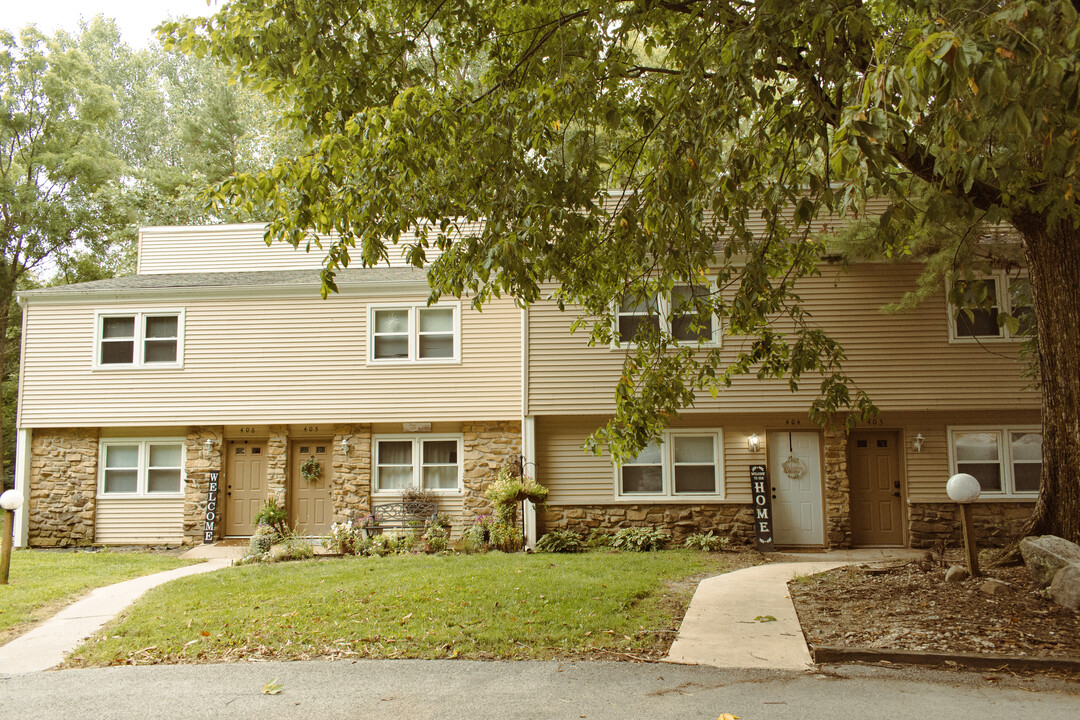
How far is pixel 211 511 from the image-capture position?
1403cm

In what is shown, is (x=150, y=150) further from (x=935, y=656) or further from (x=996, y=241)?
(x=935, y=656)

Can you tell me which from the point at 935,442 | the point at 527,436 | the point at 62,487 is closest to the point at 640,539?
the point at 527,436

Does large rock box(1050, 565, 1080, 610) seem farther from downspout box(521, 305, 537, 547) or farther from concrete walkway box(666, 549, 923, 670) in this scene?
downspout box(521, 305, 537, 547)

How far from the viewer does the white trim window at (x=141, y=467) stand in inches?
573

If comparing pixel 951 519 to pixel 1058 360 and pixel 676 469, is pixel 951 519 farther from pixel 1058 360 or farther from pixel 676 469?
pixel 1058 360

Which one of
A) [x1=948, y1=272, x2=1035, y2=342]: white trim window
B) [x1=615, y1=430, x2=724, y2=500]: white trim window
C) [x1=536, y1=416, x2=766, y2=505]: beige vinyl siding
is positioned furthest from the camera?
[x1=615, y1=430, x2=724, y2=500]: white trim window

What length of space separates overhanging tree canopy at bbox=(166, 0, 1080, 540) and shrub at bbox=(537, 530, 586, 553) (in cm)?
491

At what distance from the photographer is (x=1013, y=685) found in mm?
4961

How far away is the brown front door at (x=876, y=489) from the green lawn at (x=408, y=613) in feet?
12.5

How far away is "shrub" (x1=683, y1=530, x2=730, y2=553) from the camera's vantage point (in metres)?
12.5

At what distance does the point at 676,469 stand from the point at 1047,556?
6778 millimetres

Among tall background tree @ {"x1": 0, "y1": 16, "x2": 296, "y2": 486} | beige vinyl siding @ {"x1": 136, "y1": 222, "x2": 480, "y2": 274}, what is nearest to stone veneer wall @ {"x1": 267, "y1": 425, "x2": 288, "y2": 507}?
beige vinyl siding @ {"x1": 136, "y1": 222, "x2": 480, "y2": 274}

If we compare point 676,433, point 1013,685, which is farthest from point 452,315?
point 1013,685

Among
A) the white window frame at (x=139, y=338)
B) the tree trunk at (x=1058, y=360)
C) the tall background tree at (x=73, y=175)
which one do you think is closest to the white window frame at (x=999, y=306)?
the tree trunk at (x=1058, y=360)
